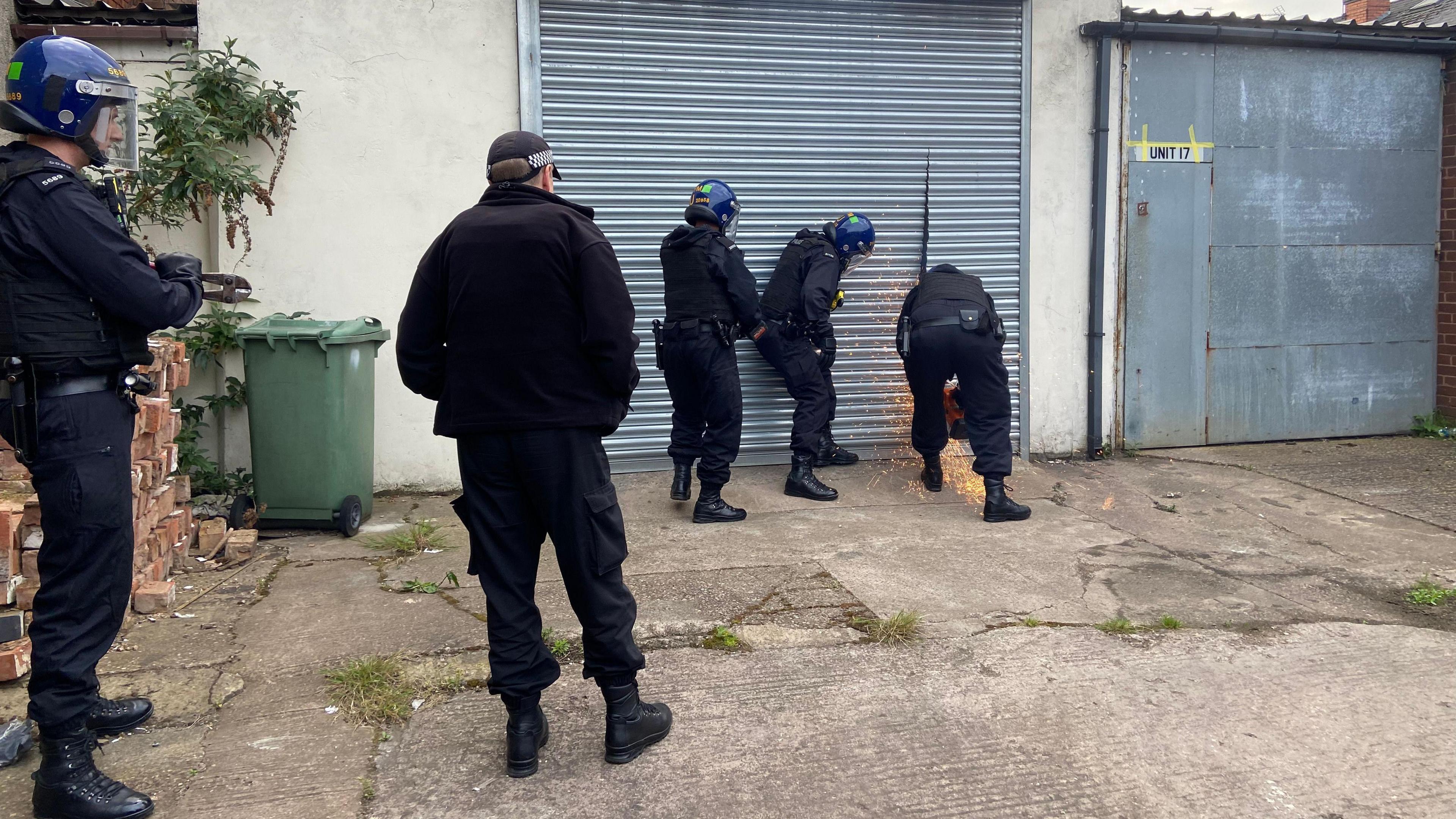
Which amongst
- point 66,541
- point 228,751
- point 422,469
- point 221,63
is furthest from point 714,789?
point 221,63

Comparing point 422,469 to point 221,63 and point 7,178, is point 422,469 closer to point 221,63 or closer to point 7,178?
point 221,63

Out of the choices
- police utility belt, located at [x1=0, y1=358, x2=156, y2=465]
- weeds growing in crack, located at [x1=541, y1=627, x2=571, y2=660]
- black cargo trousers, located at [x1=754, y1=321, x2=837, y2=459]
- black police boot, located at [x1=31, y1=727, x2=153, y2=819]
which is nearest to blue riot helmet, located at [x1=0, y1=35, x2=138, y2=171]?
police utility belt, located at [x1=0, y1=358, x2=156, y2=465]

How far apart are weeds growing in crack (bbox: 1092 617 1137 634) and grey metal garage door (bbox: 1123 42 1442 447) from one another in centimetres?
396

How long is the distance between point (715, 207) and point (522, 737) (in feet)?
12.2

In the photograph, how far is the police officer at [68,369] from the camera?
2857 millimetres

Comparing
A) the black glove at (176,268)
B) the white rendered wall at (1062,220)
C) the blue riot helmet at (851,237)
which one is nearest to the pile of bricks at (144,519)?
the black glove at (176,268)

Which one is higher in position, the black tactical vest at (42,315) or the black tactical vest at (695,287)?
the black tactical vest at (695,287)

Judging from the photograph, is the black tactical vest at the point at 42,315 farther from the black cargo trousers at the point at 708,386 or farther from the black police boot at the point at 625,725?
the black cargo trousers at the point at 708,386

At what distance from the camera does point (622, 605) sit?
313 cm

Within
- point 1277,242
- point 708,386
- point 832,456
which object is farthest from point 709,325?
point 1277,242

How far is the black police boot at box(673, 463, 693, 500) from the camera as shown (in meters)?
6.30

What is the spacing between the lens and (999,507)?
6.13 meters

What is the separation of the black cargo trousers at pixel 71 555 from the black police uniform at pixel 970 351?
179 inches

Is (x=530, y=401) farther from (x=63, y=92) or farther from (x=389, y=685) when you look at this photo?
(x=63, y=92)
